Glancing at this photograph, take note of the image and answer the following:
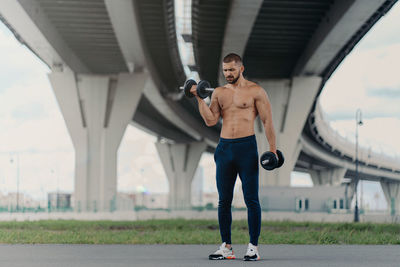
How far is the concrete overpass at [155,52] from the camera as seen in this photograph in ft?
103

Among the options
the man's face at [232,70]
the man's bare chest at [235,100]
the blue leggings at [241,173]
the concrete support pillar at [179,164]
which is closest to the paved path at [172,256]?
the blue leggings at [241,173]

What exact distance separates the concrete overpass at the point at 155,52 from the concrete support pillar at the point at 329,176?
69020 millimetres

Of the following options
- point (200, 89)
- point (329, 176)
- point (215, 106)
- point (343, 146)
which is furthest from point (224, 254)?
point (329, 176)

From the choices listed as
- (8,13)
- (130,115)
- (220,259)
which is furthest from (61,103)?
(220,259)

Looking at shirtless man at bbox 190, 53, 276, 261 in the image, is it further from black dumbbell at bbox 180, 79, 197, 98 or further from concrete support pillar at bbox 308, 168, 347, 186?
concrete support pillar at bbox 308, 168, 347, 186

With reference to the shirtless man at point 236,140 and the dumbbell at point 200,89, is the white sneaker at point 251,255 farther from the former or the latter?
the dumbbell at point 200,89

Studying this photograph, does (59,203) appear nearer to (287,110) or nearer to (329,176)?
(287,110)

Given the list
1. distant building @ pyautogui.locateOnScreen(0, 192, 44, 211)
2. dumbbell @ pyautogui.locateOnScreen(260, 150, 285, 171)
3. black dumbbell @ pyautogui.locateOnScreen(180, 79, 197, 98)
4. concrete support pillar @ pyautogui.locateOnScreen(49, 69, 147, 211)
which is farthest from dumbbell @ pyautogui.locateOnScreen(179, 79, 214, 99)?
concrete support pillar @ pyautogui.locateOnScreen(49, 69, 147, 211)

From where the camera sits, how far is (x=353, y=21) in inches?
1180

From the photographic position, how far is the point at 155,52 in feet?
137

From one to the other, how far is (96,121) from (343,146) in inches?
2144

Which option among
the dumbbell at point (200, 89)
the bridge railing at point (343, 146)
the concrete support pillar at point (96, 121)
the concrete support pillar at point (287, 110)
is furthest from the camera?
the bridge railing at point (343, 146)

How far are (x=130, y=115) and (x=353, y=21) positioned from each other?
19.9 metres

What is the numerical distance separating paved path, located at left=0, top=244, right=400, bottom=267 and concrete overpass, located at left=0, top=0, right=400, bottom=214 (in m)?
19.9
